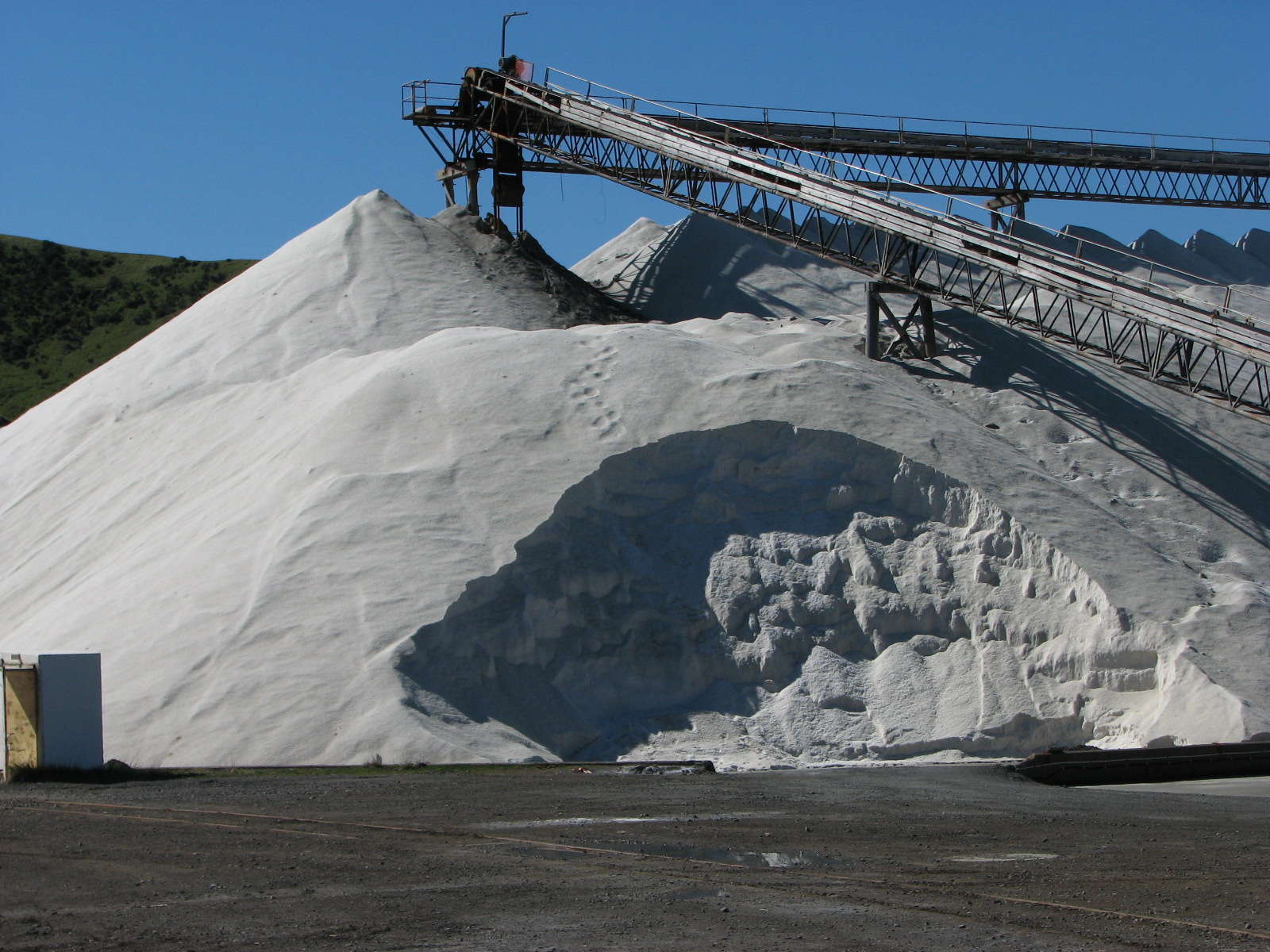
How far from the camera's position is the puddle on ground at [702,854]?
10.2 meters

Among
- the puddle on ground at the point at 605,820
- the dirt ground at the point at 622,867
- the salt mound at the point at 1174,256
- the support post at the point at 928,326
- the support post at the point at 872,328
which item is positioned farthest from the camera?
the salt mound at the point at 1174,256

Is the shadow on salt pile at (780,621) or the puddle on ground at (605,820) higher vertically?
the shadow on salt pile at (780,621)

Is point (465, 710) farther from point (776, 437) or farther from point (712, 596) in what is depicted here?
point (776, 437)

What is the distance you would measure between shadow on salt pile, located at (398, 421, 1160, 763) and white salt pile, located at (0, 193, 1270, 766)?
44mm

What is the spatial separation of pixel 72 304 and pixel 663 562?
5322 cm

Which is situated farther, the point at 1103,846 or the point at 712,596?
the point at 712,596

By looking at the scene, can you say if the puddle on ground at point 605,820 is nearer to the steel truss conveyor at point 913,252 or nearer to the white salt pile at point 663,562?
the white salt pile at point 663,562

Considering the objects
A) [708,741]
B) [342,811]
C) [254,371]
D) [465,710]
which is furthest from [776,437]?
[254,371]

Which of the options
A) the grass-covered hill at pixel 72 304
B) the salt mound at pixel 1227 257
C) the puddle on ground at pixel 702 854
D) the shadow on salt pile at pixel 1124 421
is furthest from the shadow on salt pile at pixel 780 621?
the grass-covered hill at pixel 72 304

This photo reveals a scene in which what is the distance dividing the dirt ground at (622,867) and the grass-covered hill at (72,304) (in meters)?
48.6

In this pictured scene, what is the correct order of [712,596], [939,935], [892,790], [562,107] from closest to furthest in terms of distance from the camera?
[939,935] → [892,790] → [712,596] → [562,107]

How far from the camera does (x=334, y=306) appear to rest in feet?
102

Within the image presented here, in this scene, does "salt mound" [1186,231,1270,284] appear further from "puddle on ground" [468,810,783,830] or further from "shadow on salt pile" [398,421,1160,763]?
"puddle on ground" [468,810,783,830]

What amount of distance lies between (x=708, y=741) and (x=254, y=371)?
15460 millimetres
